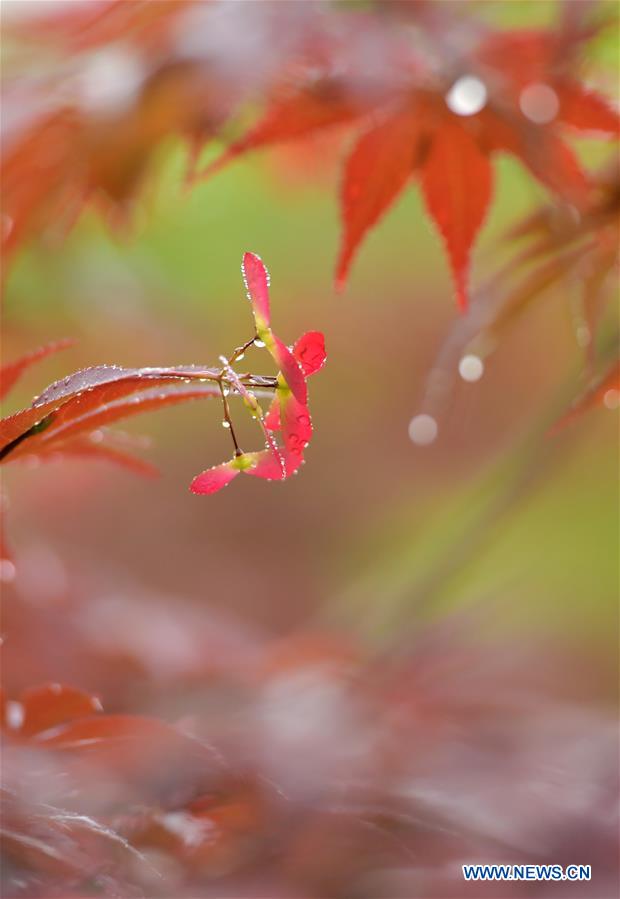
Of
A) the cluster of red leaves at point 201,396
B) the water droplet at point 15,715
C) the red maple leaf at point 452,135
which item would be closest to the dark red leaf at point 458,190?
the red maple leaf at point 452,135

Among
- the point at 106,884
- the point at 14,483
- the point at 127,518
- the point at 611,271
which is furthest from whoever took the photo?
the point at 127,518

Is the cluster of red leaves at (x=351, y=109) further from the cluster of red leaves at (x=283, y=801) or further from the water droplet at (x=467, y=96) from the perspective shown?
the cluster of red leaves at (x=283, y=801)

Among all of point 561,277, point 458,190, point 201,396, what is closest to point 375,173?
point 458,190

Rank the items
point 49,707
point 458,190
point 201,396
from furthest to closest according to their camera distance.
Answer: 1. point 458,190
2. point 49,707
3. point 201,396

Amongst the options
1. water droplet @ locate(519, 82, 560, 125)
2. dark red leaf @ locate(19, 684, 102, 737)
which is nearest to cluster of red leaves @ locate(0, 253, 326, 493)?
dark red leaf @ locate(19, 684, 102, 737)

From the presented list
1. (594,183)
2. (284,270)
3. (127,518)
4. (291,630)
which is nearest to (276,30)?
(594,183)

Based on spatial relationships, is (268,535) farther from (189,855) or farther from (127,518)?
(189,855)

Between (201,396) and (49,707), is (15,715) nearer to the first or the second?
(49,707)
